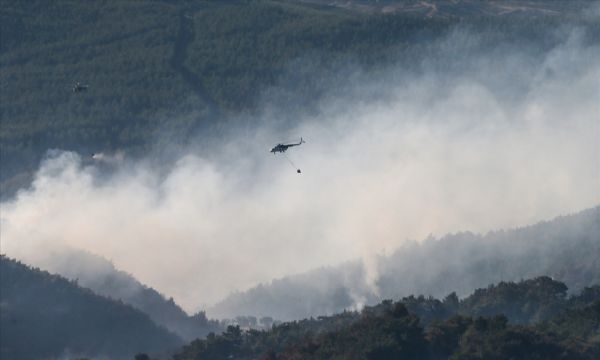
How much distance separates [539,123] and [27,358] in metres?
69.9

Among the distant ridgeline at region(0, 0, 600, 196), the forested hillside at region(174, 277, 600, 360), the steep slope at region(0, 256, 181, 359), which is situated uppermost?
the distant ridgeline at region(0, 0, 600, 196)

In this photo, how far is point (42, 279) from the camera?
112 m

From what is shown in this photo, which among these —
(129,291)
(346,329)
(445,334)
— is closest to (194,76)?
(129,291)

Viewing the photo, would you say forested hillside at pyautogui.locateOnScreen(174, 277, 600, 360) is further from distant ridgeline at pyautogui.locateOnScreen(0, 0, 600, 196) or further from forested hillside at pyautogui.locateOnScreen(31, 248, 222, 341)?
distant ridgeline at pyautogui.locateOnScreen(0, 0, 600, 196)

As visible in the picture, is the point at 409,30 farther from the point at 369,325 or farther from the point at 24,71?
the point at 369,325

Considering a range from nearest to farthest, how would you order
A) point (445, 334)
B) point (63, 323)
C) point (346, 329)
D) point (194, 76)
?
point (445, 334)
point (346, 329)
point (63, 323)
point (194, 76)

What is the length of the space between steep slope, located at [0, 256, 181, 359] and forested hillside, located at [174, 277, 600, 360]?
933 cm

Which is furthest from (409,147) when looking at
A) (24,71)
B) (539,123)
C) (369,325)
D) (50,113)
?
(369,325)

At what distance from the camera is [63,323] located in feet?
351

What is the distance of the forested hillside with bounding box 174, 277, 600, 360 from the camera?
8425 centimetres

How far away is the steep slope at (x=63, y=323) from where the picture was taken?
104 m

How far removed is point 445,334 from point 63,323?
27908mm

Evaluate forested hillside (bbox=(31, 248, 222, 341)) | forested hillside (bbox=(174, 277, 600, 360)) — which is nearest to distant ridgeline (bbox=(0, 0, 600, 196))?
forested hillside (bbox=(31, 248, 222, 341))

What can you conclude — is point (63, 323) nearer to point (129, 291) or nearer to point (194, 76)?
point (129, 291)
